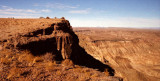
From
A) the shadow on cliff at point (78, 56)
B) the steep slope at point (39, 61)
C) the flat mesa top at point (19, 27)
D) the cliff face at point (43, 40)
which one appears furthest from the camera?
the shadow on cliff at point (78, 56)

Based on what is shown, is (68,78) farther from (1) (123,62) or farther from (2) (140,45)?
(2) (140,45)

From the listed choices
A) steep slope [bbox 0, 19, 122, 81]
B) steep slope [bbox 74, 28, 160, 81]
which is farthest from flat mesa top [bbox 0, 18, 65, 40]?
steep slope [bbox 74, 28, 160, 81]

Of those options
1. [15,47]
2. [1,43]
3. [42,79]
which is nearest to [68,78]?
[42,79]

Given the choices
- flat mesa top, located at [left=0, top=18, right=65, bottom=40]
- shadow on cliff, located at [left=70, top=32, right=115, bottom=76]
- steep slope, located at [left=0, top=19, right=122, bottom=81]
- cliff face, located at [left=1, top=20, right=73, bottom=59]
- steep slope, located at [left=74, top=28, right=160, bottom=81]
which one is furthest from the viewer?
steep slope, located at [left=74, top=28, right=160, bottom=81]

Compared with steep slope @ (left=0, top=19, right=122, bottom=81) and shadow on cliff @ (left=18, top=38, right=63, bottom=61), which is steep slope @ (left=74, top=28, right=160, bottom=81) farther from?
shadow on cliff @ (left=18, top=38, right=63, bottom=61)

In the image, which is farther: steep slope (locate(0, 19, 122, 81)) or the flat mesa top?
the flat mesa top

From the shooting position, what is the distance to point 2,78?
3.72m

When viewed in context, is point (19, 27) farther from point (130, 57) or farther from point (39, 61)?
point (130, 57)

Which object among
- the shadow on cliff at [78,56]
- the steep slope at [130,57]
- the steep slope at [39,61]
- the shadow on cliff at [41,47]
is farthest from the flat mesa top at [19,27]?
the steep slope at [130,57]

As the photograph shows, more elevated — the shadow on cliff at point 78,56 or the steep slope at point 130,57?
the shadow on cliff at point 78,56

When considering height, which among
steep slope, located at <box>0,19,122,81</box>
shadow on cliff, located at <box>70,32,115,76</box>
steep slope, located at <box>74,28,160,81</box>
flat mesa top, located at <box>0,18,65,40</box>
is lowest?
steep slope, located at <box>74,28,160,81</box>

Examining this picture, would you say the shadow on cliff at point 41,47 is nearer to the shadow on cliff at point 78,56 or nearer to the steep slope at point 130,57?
the shadow on cliff at point 78,56

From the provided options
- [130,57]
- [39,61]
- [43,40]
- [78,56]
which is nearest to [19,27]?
[43,40]

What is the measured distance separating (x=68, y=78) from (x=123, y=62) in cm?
3545
